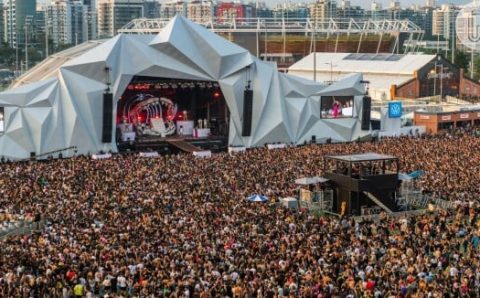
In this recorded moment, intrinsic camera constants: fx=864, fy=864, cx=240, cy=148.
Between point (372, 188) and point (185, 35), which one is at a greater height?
point (185, 35)

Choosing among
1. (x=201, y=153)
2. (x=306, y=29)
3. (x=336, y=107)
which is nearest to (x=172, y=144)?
(x=201, y=153)

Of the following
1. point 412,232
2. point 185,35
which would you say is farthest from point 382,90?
point 412,232

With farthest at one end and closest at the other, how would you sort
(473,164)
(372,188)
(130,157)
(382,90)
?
(382,90) → (130,157) → (473,164) → (372,188)

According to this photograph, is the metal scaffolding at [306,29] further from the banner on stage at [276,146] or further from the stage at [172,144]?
the banner on stage at [276,146]

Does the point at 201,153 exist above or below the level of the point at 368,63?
below

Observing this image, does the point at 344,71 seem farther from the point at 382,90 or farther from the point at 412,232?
the point at 412,232

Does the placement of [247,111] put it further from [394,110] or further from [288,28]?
[288,28]

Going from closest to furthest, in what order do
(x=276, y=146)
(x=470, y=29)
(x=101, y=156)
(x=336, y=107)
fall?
(x=101, y=156)
(x=276, y=146)
(x=336, y=107)
(x=470, y=29)
